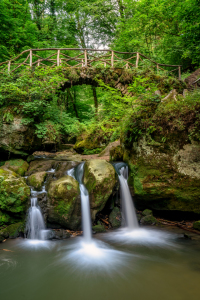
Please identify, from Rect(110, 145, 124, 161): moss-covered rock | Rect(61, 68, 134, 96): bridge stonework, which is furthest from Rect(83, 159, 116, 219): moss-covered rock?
Rect(61, 68, 134, 96): bridge stonework

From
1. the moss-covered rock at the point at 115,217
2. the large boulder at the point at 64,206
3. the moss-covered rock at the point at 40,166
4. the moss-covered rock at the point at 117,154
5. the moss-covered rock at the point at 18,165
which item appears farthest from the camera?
the moss-covered rock at the point at 117,154

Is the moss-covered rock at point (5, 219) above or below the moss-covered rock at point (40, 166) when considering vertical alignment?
below

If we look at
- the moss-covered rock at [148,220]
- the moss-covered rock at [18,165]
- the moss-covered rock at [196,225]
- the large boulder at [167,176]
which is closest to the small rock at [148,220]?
the moss-covered rock at [148,220]

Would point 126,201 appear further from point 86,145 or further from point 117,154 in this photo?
point 86,145

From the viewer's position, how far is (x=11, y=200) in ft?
14.8

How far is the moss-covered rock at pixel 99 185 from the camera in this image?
494 cm

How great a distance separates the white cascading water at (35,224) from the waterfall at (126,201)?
2.23 meters

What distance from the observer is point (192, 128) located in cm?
469

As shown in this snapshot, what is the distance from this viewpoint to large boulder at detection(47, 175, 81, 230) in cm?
464

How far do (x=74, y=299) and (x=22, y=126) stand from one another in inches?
221

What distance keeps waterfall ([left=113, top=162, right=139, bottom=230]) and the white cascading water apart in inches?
87.8

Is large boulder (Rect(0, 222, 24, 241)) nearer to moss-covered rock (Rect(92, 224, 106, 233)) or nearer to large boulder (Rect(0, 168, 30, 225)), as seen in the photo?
large boulder (Rect(0, 168, 30, 225))

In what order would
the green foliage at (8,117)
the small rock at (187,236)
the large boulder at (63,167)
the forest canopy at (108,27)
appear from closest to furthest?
the small rock at (187,236) < the large boulder at (63,167) < the green foliage at (8,117) < the forest canopy at (108,27)

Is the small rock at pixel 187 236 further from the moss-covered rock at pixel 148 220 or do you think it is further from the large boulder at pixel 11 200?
the large boulder at pixel 11 200
